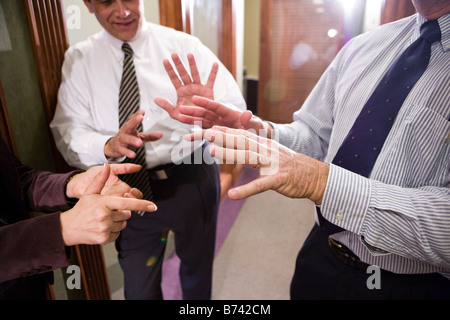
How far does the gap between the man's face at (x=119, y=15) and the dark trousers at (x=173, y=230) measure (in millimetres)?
521

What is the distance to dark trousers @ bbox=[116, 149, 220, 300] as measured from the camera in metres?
1.09

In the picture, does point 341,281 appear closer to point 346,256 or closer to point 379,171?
point 346,256

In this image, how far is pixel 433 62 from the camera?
61cm

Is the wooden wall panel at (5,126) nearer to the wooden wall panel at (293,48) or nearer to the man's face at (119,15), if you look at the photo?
the man's face at (119,15)

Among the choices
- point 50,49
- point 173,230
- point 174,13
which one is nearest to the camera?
point 50,49

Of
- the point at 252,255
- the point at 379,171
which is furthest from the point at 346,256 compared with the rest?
the point at 252,255

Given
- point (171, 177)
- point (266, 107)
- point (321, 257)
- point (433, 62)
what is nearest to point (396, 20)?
point (433, 62)

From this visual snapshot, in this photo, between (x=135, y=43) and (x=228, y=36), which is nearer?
(x=135, y=43)

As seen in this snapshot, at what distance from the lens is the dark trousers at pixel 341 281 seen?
0.72 metres

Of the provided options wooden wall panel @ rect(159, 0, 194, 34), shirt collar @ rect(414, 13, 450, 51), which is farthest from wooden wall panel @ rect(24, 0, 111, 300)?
shirt collar @ rect(414, 13, 450, 51)

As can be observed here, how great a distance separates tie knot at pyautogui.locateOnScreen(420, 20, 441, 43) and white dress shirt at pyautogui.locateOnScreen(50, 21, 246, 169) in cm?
59

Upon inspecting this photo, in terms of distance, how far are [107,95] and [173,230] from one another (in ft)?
1.87

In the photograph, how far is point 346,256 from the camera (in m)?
0.77

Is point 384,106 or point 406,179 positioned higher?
point 384,106
